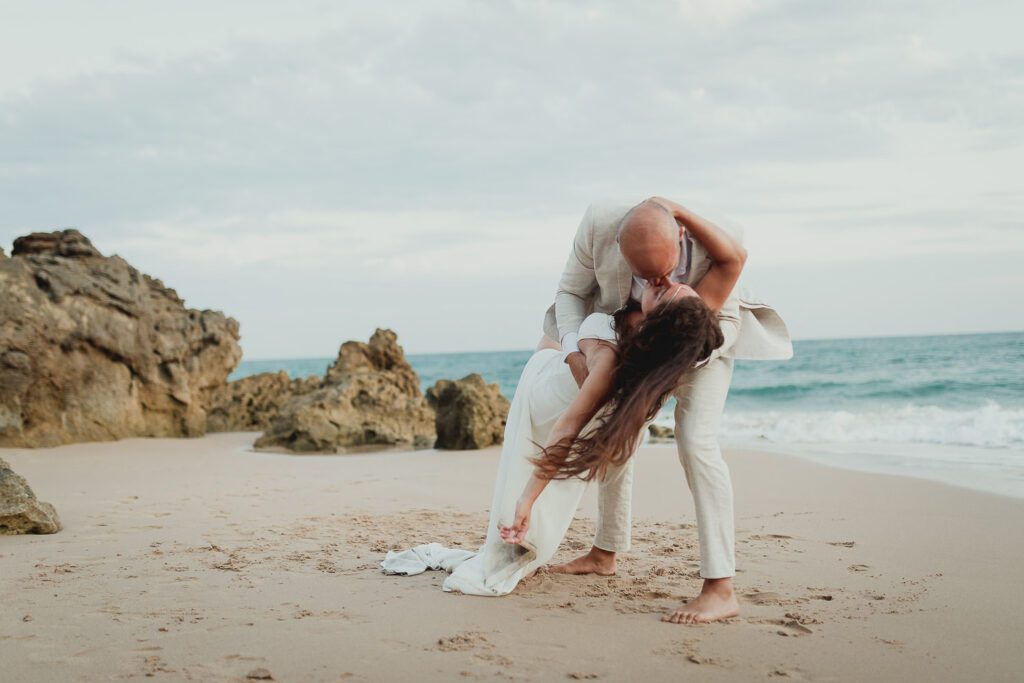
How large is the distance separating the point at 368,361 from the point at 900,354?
3301 cm

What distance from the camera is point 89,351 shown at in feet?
31.5

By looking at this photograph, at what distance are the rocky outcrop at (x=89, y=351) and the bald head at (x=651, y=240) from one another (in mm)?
7456

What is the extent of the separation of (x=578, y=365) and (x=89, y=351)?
24.4ft

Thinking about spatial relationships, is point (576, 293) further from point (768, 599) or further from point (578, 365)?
point (768, 599)

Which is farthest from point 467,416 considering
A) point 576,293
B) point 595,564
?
point 576,293

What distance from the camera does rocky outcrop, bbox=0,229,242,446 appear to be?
897 centimetres

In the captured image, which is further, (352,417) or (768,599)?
(352,417)

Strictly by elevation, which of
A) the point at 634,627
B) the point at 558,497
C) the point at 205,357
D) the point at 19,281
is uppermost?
the point at 19,281

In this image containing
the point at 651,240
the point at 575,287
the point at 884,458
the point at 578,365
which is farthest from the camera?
the point at 884,458

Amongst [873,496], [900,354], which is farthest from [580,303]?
[900,354]

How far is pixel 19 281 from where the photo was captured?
930 centimetres

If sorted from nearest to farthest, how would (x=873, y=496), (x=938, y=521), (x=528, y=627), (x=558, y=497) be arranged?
(x=528, y=627) < (x=558, y=497) < (x=938, y=521) < (x=873, y=496)

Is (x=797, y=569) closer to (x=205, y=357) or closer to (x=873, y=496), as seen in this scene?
(x=873, y=496)

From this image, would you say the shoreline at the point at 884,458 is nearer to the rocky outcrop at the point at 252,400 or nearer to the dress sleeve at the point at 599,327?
the dress sleeve at the point at 599,327
